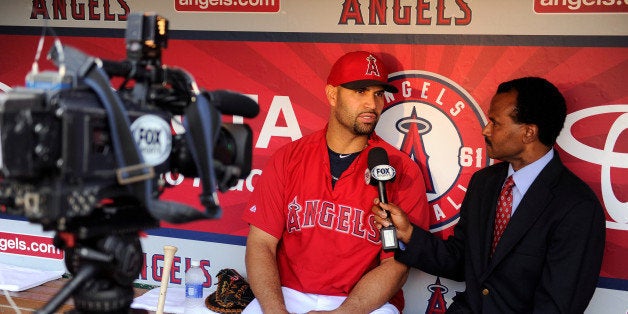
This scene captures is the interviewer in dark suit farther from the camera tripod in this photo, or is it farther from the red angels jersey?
the camera tripod

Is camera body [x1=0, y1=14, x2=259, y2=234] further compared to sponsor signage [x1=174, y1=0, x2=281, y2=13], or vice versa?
sponsor signage [x1=174, y1=0, x2=281, y2=13]

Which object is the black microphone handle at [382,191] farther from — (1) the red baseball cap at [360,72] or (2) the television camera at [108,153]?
(2) the television camera at [108,153]

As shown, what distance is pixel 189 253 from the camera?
13.1 ft

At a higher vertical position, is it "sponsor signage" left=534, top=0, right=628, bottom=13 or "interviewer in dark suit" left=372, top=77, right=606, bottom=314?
"sponsor signage" left=534, top=0, right=628, bottom=13

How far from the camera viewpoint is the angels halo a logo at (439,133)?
137 inches

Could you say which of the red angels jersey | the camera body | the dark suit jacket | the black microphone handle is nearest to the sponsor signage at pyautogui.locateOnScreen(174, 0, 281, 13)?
the red angels jersey

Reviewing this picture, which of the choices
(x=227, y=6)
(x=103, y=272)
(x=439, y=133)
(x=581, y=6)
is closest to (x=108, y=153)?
(x=103, y=272)

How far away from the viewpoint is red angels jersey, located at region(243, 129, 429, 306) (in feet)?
10.7

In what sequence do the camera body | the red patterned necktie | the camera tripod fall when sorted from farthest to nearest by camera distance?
the red patterned necktie < the camera tripod < the camera body

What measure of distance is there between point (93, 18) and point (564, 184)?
2644 mm

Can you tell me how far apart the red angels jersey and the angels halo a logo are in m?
0.21

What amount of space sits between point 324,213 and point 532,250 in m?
0.91

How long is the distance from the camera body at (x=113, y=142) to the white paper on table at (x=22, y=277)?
2.36 m

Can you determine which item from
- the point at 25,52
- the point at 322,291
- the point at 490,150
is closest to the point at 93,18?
the point at 25,52
